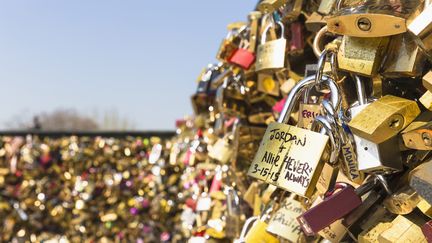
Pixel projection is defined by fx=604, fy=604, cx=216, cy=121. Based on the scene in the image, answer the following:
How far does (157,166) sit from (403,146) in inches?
151

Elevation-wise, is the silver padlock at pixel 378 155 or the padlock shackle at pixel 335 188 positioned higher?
the silver padlock at pixel 378 155

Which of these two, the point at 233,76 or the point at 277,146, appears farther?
the point at 233,76

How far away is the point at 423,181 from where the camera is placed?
2.57ft

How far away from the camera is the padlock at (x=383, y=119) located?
2.72ft

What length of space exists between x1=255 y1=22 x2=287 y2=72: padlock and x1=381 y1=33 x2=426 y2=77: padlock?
19.0 inches

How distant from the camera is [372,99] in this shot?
96cm

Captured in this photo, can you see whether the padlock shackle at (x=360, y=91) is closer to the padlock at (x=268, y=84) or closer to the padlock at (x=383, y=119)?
the padlock at (x=383, y=119)

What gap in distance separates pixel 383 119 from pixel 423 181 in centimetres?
10

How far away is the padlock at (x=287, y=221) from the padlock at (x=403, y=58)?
43cm

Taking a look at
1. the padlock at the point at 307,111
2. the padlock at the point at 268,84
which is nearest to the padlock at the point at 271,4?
the padlock at the point at 307,111

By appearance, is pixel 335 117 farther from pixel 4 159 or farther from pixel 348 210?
pixel 4 159

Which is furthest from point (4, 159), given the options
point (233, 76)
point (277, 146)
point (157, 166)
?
point (277, 146)

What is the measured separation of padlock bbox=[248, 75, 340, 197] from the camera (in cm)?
92

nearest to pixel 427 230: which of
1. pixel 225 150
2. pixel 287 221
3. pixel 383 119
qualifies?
pixel 383 119
